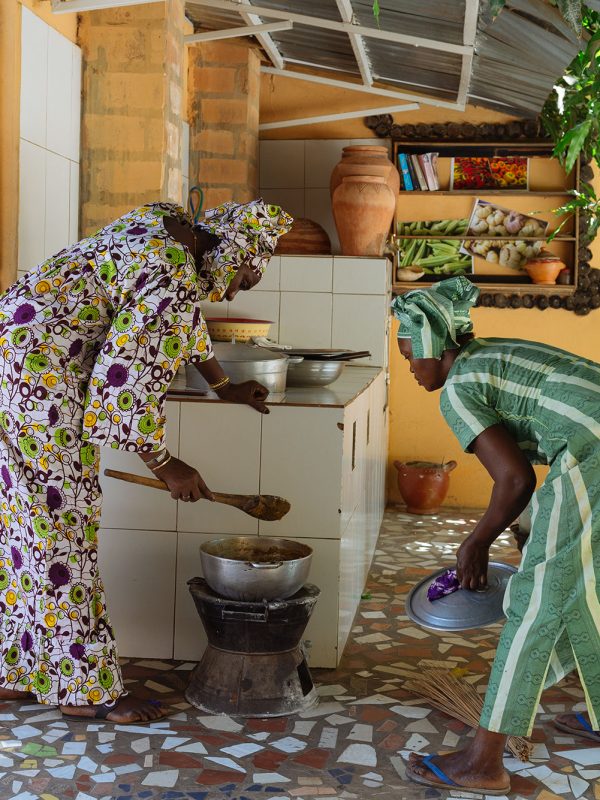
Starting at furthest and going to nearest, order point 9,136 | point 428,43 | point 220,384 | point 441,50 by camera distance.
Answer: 1. point 441,50
2. point 428,43
3. point 9,136
4. point 220,384

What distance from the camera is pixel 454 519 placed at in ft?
20.7

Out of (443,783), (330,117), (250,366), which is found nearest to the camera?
(443,783)

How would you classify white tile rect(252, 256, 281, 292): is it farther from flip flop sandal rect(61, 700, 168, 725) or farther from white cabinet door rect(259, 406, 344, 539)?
flip flop sandal rect(61, 700, 168, 725)

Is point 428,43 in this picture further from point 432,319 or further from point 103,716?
point 103,716

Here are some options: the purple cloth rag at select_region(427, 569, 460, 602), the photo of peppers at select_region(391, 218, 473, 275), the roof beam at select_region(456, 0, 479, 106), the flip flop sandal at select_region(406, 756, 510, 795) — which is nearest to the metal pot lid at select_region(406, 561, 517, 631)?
the purple cloth rag at select_region(427, 569, 460, 602)

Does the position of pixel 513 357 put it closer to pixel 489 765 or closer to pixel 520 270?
pixel 489 765

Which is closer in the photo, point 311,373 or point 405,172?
point 311,373

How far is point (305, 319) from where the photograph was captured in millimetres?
5695

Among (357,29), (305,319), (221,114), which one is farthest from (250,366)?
(221,114)

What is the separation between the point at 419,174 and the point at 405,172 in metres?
0.10

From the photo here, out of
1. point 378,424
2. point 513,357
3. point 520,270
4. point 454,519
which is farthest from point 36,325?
point 520,270

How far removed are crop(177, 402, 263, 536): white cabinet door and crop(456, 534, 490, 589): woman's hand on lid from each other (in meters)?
Result: 1.09

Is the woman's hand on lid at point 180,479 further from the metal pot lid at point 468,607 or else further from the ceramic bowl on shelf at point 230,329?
the ceramic bowl on shelf at point 230,329

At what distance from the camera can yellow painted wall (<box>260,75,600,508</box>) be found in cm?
664
